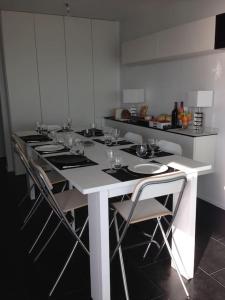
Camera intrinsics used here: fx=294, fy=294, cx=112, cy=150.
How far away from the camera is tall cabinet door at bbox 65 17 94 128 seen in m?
4.95

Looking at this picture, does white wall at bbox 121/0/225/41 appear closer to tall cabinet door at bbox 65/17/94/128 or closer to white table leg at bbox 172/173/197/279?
tall cabinet door at bbox 65/17/94/128

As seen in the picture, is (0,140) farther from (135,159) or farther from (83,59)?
(135,159)

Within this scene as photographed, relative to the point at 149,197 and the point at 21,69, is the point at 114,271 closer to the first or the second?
the point at 149,197

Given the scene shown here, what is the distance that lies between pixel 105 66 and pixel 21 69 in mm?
1481

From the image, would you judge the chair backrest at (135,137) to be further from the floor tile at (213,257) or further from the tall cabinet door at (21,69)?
the tall cabinet door at (21,69)

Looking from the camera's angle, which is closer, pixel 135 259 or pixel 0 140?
pixel 135 259

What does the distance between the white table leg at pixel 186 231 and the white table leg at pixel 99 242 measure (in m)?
0.65

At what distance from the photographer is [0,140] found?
6.05m

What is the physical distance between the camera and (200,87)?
361cm

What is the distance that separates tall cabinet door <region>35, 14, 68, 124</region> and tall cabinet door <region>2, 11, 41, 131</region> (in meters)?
0.10

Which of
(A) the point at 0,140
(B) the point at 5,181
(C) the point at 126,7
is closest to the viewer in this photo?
(C) the point at 126,7

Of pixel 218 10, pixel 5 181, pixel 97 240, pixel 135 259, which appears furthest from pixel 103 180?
pixel 5 181

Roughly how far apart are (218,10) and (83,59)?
2.51 meters

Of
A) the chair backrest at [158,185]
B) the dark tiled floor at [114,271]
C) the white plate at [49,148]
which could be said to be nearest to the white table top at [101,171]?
the chair backrest at [158,185]
